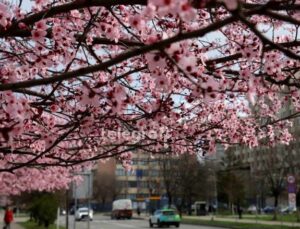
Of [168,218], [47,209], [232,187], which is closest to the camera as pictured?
[47,209]

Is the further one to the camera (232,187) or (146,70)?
(232,187)

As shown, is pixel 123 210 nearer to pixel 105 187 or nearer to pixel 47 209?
pixel 47 209

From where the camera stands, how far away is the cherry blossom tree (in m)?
3.72

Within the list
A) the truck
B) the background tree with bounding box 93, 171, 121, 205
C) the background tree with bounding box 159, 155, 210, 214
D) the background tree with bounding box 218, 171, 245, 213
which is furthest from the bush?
the background tree with bounding box 93, 171, 121, 205

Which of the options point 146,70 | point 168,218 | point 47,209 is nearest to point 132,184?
point 168,218

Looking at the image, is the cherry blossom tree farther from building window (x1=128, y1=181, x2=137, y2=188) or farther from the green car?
building window (x1=128, y1=181, x2=137, y2=188)

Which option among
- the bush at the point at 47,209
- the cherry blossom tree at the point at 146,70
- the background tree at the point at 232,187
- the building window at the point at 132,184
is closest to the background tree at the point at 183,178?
the background tree at the point at 232,187

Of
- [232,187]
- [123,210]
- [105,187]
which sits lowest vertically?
[123,210]

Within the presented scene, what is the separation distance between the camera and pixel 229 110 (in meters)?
8.53

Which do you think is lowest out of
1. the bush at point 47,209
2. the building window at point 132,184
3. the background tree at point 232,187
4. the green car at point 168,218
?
the green car at point 168,218

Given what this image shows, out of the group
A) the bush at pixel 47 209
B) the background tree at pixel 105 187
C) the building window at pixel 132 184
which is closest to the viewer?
the bush at pixel 47 209

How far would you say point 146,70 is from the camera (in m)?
6.29

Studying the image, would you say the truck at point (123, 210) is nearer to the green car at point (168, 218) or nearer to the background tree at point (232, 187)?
the background tree at point (232, 187)

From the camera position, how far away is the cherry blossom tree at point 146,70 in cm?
372
